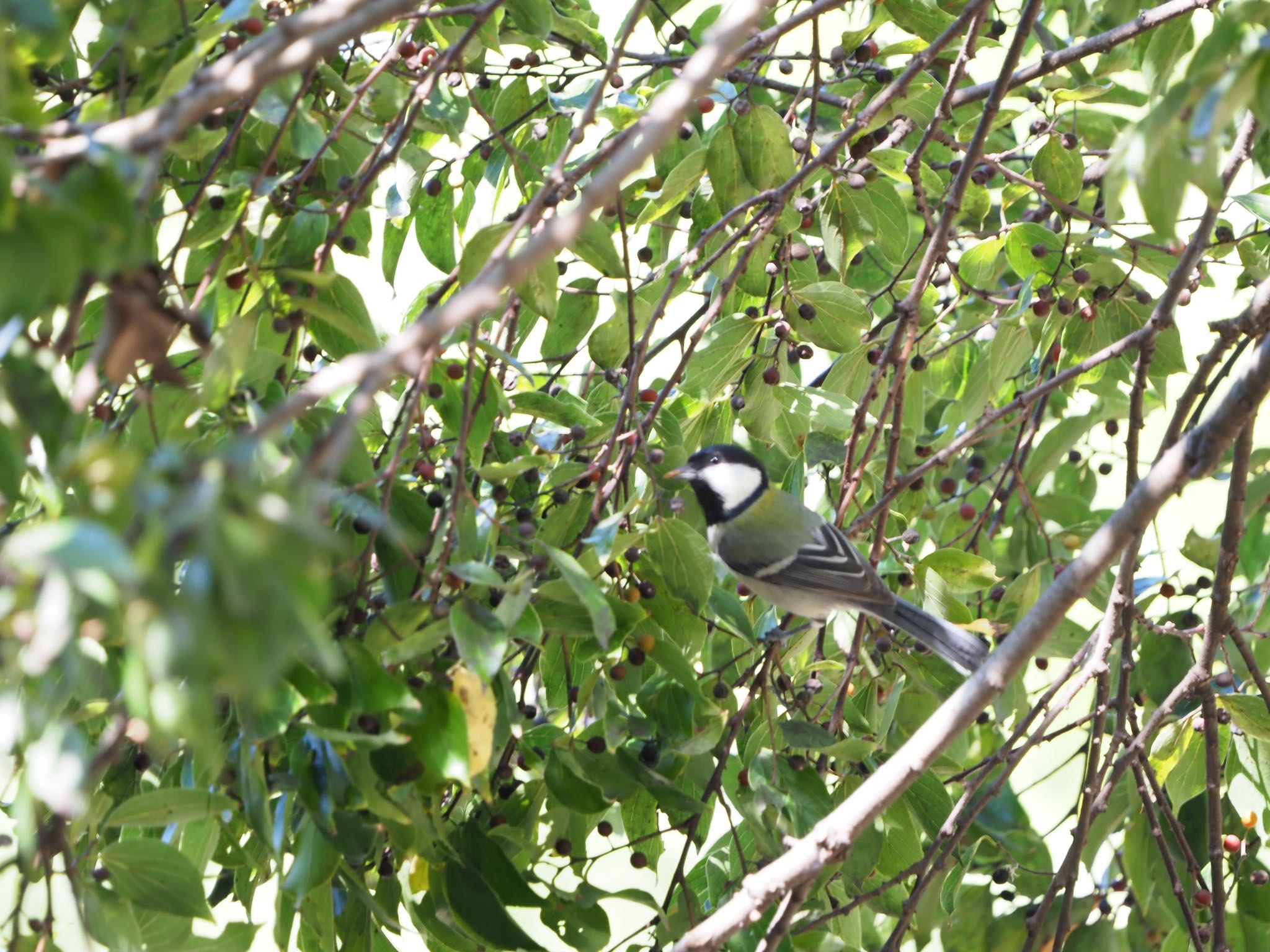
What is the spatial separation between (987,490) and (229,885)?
2396mm

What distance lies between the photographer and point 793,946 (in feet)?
6.07

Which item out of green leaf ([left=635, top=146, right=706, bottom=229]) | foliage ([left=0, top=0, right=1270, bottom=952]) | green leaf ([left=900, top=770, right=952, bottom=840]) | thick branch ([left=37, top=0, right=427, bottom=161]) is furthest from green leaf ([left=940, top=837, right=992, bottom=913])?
thick branch ([left=37, top=0, right=427, bottom=161])

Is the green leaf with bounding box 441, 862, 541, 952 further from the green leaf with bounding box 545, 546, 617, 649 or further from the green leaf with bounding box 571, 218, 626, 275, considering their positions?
the green leaf with bounding box 571, 218, 626, 275

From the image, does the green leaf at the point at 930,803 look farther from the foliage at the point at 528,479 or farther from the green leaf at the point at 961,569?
the green leaf at the point at 961,569

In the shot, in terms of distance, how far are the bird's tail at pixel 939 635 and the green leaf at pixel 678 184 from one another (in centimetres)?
88

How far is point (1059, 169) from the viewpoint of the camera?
2355 mm

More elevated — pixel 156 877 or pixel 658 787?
pixel 658 787

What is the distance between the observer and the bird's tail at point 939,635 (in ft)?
7.89

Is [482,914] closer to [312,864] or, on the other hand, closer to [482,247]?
[312,864]

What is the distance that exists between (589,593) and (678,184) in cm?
100

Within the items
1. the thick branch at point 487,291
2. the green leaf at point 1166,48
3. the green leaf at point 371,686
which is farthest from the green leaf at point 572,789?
the green leaf at point 1166,48

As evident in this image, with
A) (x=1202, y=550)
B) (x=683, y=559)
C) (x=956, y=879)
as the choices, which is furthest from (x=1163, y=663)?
(x=683, y=559)

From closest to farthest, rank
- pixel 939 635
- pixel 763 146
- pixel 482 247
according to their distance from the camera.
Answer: pixel 482 247
pixel 763 146
pixel 939 635

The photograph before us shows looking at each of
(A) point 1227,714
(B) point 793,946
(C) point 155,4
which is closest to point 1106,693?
(A) point 1227,714
